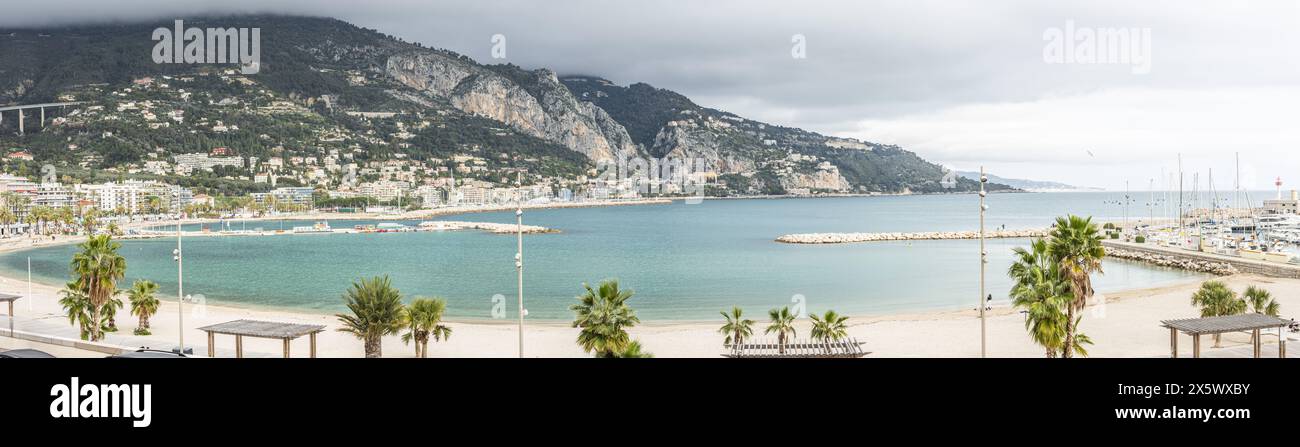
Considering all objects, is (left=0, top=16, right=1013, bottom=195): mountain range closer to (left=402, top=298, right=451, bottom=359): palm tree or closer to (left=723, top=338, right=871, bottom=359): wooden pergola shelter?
(left=402, top=298, right=451, bottom=359): palm tree

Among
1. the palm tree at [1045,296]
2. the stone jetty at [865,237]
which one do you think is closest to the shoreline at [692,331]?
the palm tree at [1045,296]

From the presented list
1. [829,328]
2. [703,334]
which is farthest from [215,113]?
[829,328]

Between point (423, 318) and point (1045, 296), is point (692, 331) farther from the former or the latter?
point (1045, 296)

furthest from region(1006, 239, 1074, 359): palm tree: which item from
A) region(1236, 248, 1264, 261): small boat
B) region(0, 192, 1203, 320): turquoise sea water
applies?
region(1236, 248, 1264, 261): small boat
